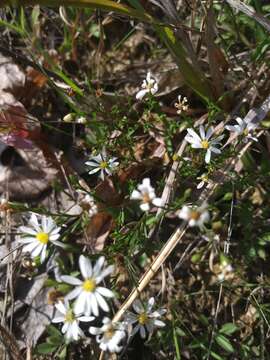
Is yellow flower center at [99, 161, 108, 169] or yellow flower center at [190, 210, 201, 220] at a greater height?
yellow flower center at [190, 210, 201, 220]

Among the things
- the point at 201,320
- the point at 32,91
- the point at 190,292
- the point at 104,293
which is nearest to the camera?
the point at 104,293

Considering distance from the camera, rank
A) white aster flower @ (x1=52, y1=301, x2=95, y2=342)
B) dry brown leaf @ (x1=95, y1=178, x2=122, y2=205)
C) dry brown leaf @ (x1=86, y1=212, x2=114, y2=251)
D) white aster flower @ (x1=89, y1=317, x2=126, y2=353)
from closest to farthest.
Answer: white aster flower @ (x1=89, y1=317, x2=126, y2=353) < white aster flower @ (x1=52, y1=301, x2=95, y2=342) < dry brown leaf @ (x1=95, y1=178, x2=122, y2=205) < dry brown leaf @ (x1=86, y1=212, x2=114, y2=251)

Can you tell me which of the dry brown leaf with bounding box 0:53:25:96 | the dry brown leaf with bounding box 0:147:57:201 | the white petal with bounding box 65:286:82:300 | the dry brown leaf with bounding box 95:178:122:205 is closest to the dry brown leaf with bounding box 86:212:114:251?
the dry brown leaf with bounding box 95:178:122:205

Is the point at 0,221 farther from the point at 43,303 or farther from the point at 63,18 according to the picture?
the point at 63,18

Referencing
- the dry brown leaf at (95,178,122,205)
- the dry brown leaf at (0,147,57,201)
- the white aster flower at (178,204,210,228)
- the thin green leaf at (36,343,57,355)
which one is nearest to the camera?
the white aster flower at (178,204,210,228)

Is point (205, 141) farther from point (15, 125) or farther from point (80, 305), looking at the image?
point (15, 125)

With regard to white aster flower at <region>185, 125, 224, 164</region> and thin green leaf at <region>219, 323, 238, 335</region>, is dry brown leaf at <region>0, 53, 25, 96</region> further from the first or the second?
thin green leaf at <region>219, 323, 238, 335</region>

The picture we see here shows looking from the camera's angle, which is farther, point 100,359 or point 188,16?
point 188,16

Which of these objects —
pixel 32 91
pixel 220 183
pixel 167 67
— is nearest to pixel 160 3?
pixel 167 67

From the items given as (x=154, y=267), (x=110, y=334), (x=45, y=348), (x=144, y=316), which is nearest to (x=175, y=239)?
(x=154, y=267)

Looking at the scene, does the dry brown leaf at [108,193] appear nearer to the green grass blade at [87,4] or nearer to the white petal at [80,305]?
the white petal at [80,305]

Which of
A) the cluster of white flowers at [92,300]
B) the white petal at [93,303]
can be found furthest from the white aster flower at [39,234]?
the white petal at [93,303]
